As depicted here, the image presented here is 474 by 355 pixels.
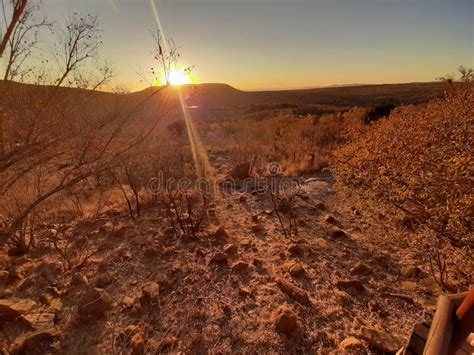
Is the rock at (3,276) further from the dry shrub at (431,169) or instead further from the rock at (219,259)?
the dry shrub at (431,169)

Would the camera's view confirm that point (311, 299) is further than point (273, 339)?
Yes

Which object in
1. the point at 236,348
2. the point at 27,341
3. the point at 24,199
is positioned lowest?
the point at 236,348

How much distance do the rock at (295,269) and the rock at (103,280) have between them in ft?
6.59

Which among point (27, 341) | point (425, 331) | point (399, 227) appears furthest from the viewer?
point (399, 227)

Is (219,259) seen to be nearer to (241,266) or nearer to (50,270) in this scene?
(241,266)

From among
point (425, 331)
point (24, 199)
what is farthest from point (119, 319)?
point (24, 199)

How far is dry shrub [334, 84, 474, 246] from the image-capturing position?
8.46ft

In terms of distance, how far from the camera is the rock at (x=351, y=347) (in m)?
2.38

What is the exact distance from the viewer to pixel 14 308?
2686mm

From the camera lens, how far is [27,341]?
2.42m

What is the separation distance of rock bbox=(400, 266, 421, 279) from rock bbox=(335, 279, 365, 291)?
589 millimetres

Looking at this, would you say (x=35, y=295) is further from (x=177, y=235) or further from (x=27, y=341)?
(x=177, y=235)

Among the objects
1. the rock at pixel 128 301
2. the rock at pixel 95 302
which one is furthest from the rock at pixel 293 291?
the rock at pixel 95 302

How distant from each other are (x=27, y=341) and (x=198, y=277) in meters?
1.61
